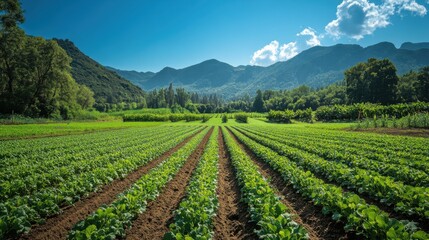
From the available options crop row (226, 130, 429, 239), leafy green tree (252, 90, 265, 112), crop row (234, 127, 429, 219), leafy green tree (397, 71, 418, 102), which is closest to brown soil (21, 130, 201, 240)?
crop row (226, 130, 429, 239)

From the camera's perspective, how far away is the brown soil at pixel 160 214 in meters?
6.36

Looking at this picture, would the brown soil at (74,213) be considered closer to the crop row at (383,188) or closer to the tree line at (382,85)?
the crop row at (383,188)

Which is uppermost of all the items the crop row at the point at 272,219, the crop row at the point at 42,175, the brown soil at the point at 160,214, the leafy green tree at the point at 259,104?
the leafy green tree at the point at 259,104

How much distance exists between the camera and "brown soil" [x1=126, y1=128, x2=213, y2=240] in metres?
6.36

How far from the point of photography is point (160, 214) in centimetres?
766

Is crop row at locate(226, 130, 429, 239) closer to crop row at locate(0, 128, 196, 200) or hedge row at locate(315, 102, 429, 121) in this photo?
crop row at locate(0, 128, 196, 200)

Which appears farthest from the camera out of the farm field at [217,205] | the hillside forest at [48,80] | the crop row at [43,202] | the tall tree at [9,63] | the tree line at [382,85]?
the tree line at [382,85]

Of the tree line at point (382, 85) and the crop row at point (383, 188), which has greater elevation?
the tree line at point (382, 85)

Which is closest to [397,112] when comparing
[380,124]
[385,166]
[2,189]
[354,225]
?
[380,124]

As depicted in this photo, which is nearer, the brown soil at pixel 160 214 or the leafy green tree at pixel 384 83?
the brown soil at pixel 160 214

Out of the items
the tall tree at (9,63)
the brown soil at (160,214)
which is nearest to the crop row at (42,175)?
the brown soil at (160,214)

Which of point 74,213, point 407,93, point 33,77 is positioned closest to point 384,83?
point 407,93

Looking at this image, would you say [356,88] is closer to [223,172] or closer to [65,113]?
[223,172]

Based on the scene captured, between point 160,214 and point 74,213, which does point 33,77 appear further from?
point 160,214
